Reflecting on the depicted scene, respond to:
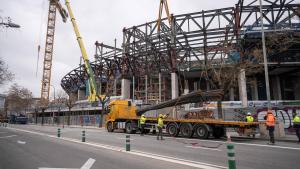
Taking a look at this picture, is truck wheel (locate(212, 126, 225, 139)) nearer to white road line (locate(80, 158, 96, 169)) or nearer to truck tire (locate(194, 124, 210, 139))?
truck tire (locate(194, 124, 210, 139))

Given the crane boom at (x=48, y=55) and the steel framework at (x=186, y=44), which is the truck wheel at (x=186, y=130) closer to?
the steel framework at (x=186, y=44)

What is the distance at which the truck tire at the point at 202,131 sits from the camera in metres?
15.6

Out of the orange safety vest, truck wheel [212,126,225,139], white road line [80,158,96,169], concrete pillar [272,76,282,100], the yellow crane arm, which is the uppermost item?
the yellow crane arm

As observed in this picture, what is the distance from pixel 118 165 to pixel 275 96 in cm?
4417

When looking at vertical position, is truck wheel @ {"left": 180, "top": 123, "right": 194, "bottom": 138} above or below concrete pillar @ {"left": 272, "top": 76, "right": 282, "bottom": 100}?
below

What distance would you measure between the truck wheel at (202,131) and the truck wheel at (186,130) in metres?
0.43

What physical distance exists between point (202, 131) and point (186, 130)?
1.34 metres

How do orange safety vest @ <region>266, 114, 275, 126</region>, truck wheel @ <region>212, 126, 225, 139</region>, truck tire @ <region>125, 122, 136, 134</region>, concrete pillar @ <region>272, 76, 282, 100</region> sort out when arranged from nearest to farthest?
orange safety vest @ <region>266, 114, 275, 126</region> → truck wheel @ <region>212, 126, 225, 139</region> → truck tire @ <region>125, 122, 136, 134</region> → concrete pillar @ <region>272, 76, 282, 100</region>

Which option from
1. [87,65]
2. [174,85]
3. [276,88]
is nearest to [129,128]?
[174,85]

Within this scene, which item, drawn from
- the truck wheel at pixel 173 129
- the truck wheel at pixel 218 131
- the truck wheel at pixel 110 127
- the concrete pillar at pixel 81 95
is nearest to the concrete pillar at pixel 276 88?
the truck wheel at pixel 218 131

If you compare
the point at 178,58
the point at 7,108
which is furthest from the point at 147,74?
the point at 7,108

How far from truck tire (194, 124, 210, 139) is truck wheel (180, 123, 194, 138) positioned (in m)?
0.36

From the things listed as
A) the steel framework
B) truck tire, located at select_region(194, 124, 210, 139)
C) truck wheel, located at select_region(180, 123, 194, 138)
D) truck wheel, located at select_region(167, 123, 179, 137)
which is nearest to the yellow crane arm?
the steel framework

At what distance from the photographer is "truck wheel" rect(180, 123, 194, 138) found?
1645cm
